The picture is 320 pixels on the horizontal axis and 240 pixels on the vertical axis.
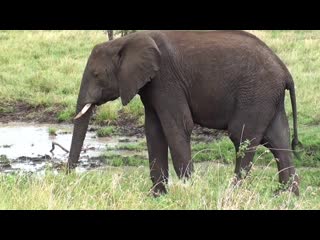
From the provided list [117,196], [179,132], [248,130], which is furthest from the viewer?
[248,130]

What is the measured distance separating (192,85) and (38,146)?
4.96 metres

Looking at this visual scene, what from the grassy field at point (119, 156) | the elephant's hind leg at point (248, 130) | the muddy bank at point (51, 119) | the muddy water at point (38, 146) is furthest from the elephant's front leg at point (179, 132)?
the muddy bank at point (51, 119)

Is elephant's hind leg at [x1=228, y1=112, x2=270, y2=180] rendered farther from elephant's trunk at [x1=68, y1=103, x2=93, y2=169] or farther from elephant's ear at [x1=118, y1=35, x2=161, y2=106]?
elephant's trunk at [x1=68, y1=103, x2=93, y2=169]

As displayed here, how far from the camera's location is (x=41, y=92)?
16328 millimetres

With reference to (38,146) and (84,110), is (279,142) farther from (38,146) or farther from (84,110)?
(38,146)

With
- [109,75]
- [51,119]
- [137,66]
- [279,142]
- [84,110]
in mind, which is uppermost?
[137,66]

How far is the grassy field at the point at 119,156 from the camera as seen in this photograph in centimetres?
593

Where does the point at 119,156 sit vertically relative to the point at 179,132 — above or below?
below

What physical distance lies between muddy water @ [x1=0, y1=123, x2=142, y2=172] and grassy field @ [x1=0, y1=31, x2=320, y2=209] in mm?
419

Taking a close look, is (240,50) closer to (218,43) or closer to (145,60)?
(218,43)

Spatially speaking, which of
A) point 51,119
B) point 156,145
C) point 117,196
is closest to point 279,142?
point 156,145

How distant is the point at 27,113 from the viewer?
1530 cm

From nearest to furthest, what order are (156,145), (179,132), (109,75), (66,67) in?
(179,132)
(109,75)
(156,145)
(66,67)

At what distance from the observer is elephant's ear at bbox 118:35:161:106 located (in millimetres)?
8656
